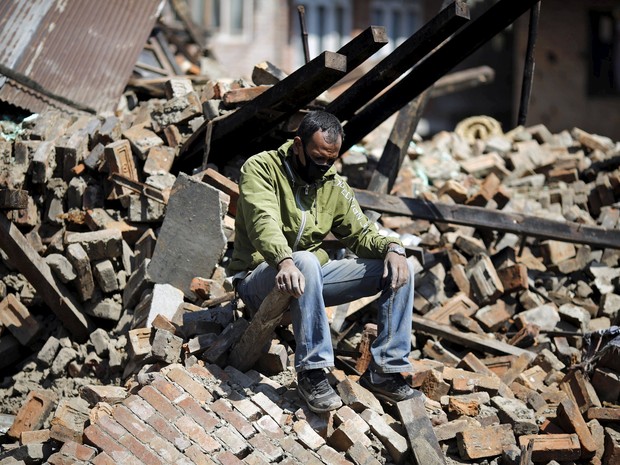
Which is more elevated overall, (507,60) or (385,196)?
(507,60)

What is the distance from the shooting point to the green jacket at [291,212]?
4750 mm

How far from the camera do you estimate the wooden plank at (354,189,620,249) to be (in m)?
6.70

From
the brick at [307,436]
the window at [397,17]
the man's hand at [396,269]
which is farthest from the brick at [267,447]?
the window at [397,17]

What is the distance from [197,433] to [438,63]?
141 inches

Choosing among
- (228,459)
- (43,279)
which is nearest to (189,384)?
(228,459)

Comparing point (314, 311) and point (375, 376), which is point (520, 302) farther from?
point (314, 311)

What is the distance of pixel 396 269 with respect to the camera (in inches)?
183

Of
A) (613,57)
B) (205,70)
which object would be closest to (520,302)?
(205,70)

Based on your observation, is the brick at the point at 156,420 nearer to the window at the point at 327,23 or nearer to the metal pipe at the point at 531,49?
the metal pipe at the point at 531,49

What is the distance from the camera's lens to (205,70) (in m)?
10.6

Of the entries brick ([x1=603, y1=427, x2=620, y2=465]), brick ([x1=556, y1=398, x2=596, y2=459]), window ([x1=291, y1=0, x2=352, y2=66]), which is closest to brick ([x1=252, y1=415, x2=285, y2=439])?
brick ([x1=556, y1=398, x2=596, y2=459])

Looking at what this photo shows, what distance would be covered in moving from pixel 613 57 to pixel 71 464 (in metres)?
14.8

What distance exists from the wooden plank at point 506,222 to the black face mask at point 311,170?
1.77m

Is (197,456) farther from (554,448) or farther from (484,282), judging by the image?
(484,282)
